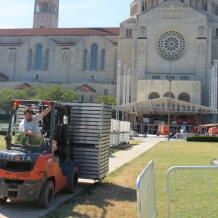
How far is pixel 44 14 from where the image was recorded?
10069cm

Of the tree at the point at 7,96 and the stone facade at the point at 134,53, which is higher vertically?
Result: the stone facade at the point at 134,53

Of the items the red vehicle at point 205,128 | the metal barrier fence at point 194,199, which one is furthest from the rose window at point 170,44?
the metal barrier fence at point 194,199

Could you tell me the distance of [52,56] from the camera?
72.2m

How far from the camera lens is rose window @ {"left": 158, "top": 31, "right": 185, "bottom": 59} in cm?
6138

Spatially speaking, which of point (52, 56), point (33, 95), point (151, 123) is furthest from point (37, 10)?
point (151, 123)

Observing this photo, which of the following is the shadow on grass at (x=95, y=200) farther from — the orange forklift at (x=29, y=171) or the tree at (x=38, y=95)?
the tree at (x=38, y=95)

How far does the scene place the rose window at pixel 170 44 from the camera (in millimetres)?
61375

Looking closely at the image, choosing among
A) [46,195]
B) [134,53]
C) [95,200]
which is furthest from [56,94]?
[46,195]

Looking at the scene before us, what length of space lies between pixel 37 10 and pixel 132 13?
3920 centimetres

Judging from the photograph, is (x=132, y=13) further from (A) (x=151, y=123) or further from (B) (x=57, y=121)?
(B) (x=57, y=121)

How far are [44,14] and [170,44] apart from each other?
171ft

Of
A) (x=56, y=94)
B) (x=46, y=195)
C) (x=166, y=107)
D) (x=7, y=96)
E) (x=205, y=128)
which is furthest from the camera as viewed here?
(x=7, y=96)

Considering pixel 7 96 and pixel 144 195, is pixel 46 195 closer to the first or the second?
pixel 144 195

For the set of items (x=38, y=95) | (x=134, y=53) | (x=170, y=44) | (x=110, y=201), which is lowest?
(x=110, y=201)
